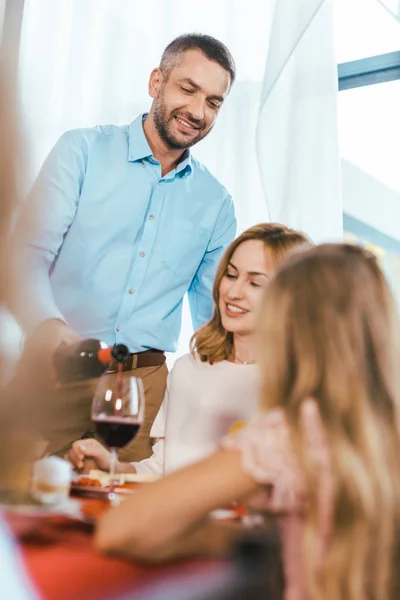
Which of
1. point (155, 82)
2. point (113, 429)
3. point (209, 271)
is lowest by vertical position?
point (113, 429)

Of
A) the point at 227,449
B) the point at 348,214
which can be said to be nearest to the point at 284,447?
the point at 227,449

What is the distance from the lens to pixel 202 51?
7.50 feet

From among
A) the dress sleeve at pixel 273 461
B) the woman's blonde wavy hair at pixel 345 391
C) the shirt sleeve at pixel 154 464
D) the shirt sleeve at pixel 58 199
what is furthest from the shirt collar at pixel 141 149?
the dress sleeve at pixel 273 461

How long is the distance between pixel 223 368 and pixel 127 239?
2.14 ft

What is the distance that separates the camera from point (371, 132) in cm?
243

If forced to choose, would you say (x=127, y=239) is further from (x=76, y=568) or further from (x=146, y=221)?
(x=76, y=568)

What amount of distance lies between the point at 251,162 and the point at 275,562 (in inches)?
73.5

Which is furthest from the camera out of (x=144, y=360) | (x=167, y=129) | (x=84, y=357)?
(x=167, y=129)

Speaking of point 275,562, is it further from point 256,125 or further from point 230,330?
point 256,125

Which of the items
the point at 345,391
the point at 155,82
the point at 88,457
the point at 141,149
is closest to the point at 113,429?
the point at 88,457

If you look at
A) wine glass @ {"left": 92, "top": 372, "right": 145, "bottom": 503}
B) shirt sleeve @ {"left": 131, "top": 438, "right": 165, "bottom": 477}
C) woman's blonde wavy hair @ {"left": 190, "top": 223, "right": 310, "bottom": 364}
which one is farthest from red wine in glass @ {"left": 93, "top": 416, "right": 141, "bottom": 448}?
woman's blonde wavy hair @ {"left": 190, "top": 223, "right": 310, "bottom": 364}

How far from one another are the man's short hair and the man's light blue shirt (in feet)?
0.62

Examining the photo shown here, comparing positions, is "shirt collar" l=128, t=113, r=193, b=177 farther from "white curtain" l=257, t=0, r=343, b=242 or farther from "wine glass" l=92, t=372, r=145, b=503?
"wine glass" l=92, t=372, r=145, b=503

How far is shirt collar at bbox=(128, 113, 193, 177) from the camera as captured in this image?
7.57 ft
